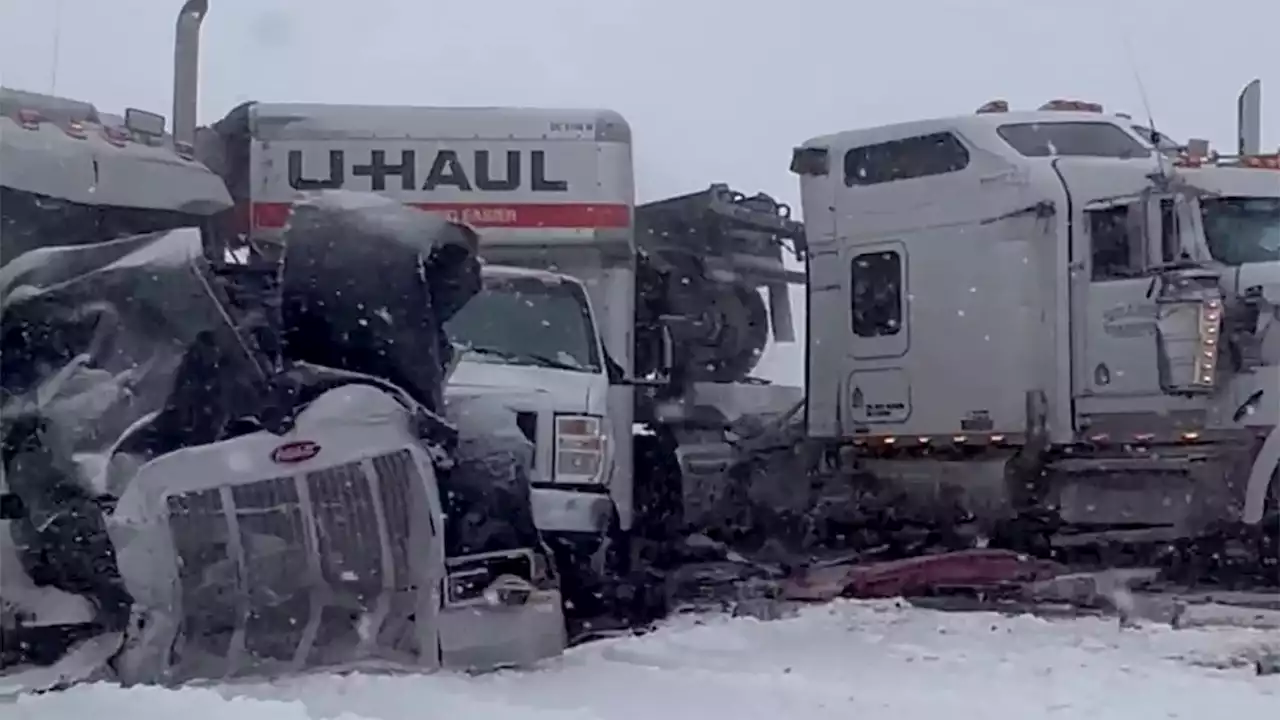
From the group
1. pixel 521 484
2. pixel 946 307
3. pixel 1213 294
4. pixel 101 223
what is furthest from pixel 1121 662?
pixel 101 223

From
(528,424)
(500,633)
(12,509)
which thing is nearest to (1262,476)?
(528,424)

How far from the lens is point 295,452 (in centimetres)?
719

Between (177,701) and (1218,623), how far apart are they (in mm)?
5762

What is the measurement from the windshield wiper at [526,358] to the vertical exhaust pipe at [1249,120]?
246 inches

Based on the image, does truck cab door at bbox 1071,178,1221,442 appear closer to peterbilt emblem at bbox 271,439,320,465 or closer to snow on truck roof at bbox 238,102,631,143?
snow on truck roof at bbox 238,102,631,143

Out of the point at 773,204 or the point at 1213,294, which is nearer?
the point at 1213,294

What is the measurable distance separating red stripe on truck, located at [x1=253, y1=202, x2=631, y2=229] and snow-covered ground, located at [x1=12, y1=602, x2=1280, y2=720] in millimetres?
3084

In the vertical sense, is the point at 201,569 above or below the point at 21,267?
below

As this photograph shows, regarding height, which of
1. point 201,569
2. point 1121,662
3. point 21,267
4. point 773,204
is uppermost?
point 773,204

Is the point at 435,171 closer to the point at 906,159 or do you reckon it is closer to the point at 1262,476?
the point at 906,159

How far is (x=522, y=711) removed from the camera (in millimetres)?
6625

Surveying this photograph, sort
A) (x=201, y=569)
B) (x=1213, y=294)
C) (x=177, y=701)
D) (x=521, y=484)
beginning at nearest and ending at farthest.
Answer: (x=177, y=701) → (x=201, y=569) → (x=521, y=484) → (x=1213, y=294)

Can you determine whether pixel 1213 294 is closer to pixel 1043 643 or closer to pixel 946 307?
pixel 946 307

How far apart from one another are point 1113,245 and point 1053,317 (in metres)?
0.67
